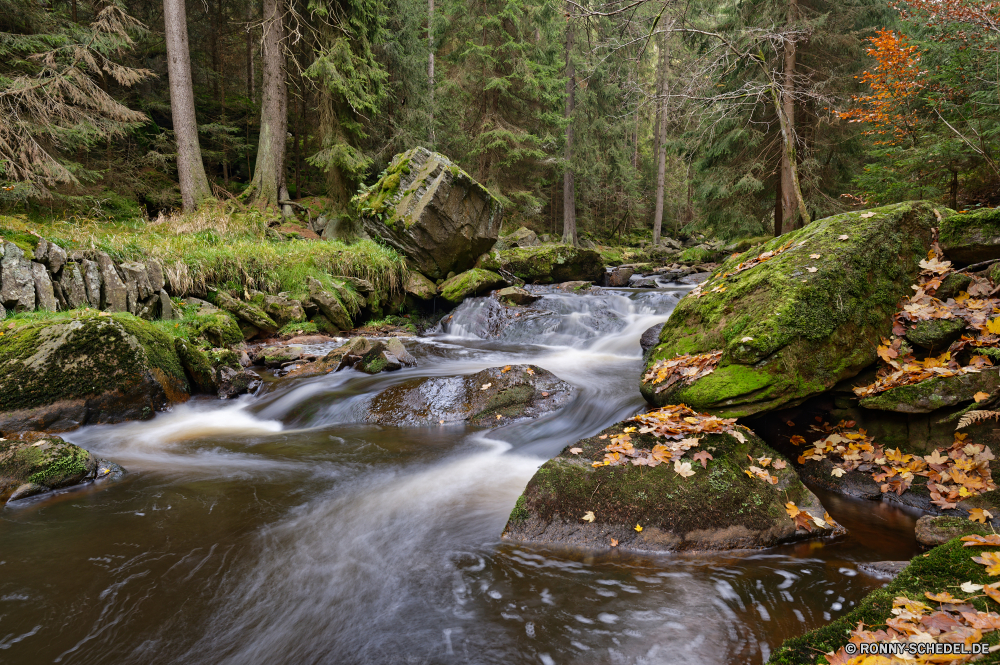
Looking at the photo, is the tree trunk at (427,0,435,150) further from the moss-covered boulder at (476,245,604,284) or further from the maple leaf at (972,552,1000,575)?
the maple leaf at (972,552,1000,575)

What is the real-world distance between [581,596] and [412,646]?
0.98 m

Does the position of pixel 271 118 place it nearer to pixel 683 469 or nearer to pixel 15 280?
pixel 15 280

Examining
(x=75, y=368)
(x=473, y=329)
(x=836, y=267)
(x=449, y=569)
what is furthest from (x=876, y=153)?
(x=75, y=368)

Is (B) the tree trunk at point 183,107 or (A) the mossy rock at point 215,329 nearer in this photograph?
(A) the mossy rock at point 215,329

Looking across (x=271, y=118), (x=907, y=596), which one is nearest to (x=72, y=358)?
(x=907, y=596)

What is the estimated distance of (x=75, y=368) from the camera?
5176 millimetres

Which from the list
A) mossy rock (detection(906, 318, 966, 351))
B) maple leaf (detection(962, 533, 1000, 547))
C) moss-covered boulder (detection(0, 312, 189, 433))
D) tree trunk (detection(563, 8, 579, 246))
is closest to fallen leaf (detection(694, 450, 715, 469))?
maple leaf (detection(962, 533, 1000, 547))

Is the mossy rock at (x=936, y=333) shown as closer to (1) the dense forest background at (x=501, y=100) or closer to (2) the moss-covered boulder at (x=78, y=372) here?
(1) the dense forest background at (x=501, y=100)

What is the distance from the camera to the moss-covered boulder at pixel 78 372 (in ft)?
16.0

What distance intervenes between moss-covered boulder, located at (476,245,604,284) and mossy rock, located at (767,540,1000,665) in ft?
39.9

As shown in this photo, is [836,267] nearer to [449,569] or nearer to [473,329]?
[449,569]

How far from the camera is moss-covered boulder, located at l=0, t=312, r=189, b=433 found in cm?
489

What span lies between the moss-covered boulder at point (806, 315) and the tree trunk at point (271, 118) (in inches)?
532

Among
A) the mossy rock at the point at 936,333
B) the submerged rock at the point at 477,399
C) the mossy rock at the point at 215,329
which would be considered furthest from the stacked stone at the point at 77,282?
the mossy rock at the point at 936,333
